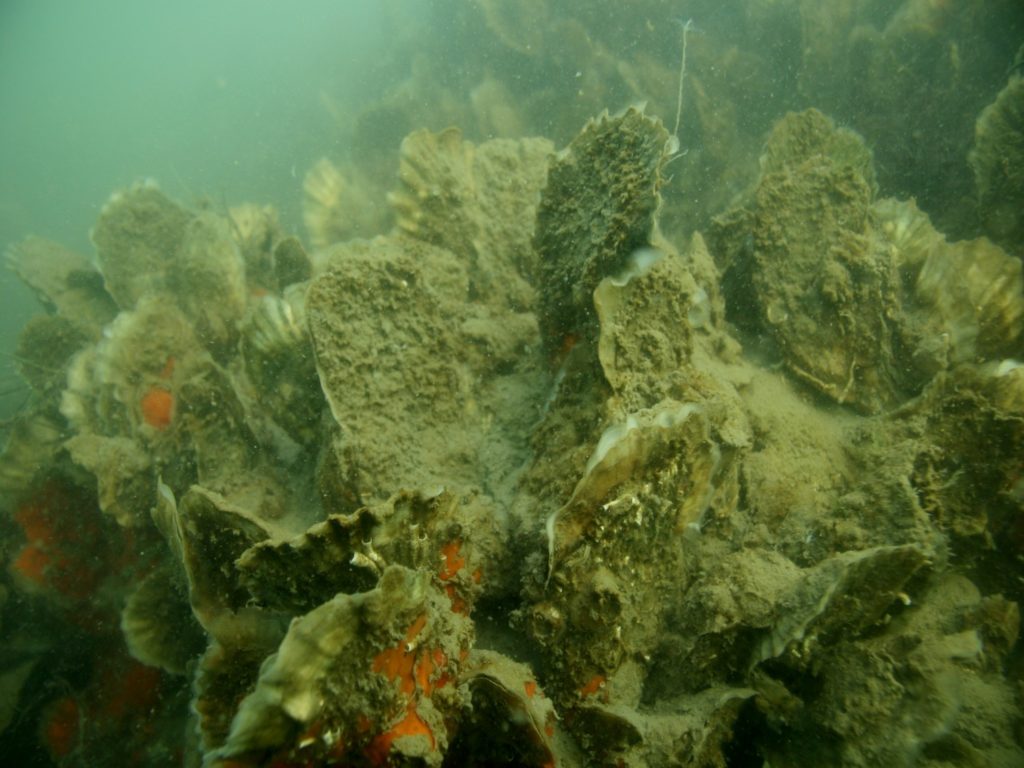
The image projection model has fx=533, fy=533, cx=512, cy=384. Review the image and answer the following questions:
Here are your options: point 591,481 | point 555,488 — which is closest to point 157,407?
point 555,488

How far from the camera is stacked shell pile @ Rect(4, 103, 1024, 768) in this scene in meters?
1.53

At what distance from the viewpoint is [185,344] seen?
344cm

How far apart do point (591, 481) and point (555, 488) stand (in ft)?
1.46

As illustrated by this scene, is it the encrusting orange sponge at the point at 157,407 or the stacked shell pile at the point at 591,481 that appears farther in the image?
the encrusting orange sponge at the point at 157,407

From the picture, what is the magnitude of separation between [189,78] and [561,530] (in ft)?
249

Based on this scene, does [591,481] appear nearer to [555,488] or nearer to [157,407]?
[555,488]

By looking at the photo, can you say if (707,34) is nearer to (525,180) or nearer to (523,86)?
(523,86)

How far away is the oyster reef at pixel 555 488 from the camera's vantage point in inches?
61.6

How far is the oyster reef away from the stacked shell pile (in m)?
0.01

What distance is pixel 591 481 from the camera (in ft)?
5.05

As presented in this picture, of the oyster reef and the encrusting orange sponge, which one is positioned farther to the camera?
the encrusting orange sponge

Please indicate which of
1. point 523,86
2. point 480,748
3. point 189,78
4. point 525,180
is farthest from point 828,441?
point 189,78

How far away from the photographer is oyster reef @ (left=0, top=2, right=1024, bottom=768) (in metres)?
1.56

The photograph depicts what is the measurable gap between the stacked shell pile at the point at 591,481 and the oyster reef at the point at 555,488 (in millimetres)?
13
